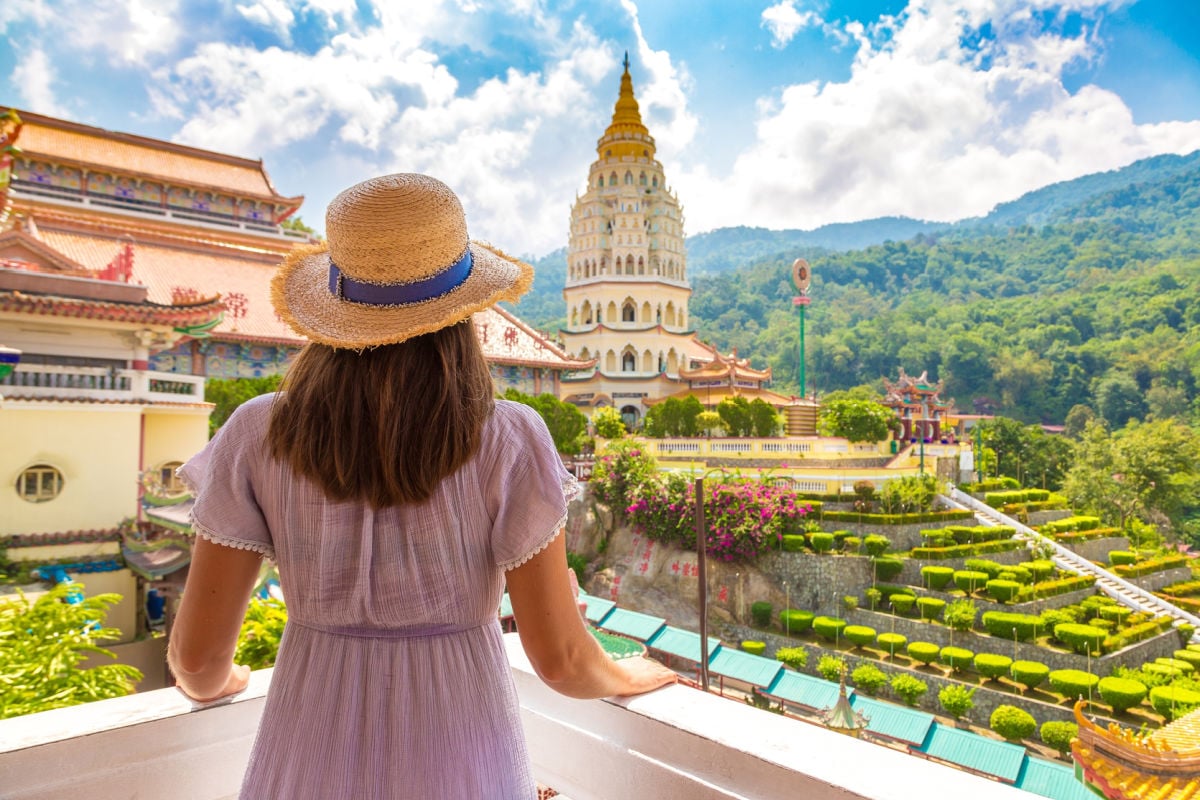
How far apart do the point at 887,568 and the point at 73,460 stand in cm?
1336

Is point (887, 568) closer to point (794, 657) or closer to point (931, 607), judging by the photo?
point (931, 607)

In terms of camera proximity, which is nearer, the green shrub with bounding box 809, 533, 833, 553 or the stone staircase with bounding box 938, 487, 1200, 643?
the stone staircase with bounding box 938, 487, 1200, 643

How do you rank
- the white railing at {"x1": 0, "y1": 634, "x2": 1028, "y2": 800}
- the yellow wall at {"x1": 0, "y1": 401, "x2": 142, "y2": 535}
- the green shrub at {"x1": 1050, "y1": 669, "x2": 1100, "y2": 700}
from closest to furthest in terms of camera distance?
the white railing at {"x1": 0, "y1": 634, "x2": 1028, "y2": 800} < the yellow wall at {"x1": 0, "y1": 401, "x2": 142, "y2": 535} < the green shrub at {"x1": 1050, "y1": 669, "x2": 1100, "y2": 700}

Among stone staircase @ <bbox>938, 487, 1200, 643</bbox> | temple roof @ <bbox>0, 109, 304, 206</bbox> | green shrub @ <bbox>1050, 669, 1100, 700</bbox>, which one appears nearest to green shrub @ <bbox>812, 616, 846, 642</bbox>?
green shrub @ <bbox>1050, 669, 1100, 700</bbox>

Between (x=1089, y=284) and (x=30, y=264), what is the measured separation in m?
72.8

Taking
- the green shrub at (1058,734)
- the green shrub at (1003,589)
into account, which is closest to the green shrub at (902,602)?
the green shrub at (1003,589)

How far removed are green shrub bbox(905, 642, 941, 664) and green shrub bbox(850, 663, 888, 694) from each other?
80 cm

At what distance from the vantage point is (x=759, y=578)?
15117mm

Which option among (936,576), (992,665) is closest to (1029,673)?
(992,665)

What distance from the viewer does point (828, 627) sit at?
13562mm

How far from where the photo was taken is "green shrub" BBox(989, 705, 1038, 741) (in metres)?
10.5

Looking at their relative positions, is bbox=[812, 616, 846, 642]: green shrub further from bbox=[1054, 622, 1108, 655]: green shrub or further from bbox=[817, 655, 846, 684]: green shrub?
bbox=[1054, 622, 1108, 655]: green shrub

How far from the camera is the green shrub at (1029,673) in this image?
11570 mm

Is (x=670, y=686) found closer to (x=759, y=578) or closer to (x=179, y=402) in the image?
(x=179, y=402)
